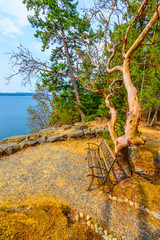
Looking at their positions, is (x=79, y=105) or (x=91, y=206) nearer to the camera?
(x=91, y=206)

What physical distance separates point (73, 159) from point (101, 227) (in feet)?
8.70

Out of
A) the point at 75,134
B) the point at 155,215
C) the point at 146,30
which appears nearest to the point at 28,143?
the point at 75,134

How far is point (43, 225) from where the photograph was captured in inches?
72.4

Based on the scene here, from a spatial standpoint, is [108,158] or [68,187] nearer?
[68,187]

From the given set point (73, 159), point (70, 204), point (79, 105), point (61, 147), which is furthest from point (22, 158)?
point (79, 105)

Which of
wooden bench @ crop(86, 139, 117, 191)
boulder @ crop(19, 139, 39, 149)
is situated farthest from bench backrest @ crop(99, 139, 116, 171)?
boulder @ crop(19, 139, 39, 149)

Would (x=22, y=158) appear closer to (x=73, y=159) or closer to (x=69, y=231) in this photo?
(x=73, y=159)

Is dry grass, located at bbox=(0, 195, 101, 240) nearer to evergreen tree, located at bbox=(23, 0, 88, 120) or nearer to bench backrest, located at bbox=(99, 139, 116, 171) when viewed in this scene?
bench backrest, located at bbox=(99, 139, 116, 171)

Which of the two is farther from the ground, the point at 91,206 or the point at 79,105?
the point at 79,105

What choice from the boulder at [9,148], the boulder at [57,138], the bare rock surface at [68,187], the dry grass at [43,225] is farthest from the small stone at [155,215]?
the boulder at [9,148]

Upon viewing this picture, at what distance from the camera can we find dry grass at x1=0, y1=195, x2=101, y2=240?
1600mm

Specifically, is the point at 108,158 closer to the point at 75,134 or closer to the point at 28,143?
the point at 75,134

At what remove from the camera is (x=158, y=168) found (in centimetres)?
373

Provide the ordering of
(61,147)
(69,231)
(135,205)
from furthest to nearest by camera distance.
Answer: (61,147)
(135,205)
(69,231)
